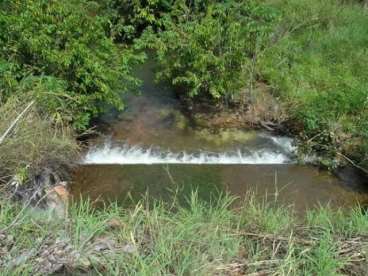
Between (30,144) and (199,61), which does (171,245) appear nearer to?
(30,144)

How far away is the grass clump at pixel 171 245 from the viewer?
10.1 feet

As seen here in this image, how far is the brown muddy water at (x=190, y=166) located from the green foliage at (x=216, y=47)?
0.64m

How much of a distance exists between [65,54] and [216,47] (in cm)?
230

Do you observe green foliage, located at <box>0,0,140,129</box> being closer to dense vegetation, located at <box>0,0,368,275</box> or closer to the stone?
dense vegetation, located at <box>0,0,368,275</box>

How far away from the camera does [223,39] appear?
7375 millimetres

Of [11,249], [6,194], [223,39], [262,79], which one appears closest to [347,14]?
[262,79]

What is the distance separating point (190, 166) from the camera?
21.6 feet

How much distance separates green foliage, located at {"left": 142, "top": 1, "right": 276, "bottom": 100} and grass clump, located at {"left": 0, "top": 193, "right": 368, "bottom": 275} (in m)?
3.84

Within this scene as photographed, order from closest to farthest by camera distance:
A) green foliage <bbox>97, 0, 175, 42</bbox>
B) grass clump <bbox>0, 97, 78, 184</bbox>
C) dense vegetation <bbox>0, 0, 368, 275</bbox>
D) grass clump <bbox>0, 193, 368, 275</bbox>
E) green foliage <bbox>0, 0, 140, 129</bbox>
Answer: grass clump <bbox>0, 193, 368, 275</bbox>
dense vegetation <bbox>0, 0, 368, 275</bbox>
grass clump <bbox>0, 97, 78, 184</bbox>
green foliage <bbox>0, 0, 140, 129</bbox>
green foliage <bbox>97, 0, 175, 42</bbox>

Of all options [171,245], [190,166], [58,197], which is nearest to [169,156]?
[190,166]

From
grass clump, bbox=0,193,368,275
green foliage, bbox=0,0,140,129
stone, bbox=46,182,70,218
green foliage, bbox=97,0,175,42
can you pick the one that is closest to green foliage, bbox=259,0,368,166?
green foliage, bbox=97,0,175,42

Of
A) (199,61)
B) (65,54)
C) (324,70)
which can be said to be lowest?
(324,70)

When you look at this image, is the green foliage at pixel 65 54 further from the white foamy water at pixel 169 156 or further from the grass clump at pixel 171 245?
the grass clump at pixel 171 245

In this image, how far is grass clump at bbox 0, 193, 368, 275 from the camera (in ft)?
10.1
